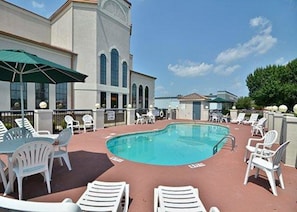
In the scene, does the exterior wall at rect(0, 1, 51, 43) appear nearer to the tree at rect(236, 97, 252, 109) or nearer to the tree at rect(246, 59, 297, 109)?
the tree at rect(236, 97, 252, 109)

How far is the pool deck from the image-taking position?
3.03 m

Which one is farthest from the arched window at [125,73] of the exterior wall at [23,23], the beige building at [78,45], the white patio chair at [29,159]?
the white patio chair at [29,159]

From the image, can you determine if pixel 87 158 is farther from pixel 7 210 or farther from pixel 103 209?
pixel 7 210

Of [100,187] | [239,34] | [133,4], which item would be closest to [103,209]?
[100,187]

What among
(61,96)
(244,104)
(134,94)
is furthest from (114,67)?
(244,104)

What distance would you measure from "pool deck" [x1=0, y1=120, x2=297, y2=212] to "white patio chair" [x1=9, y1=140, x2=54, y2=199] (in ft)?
1.42

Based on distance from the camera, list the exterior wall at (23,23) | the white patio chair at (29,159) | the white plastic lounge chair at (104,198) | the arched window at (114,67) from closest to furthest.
A: the white plastic lounge chair at (104,198) < the white patio chair at (29,159) < the exterior wall at (23,23) < the arched window at (114,67)

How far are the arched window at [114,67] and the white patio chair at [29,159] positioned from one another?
15284 millimetres

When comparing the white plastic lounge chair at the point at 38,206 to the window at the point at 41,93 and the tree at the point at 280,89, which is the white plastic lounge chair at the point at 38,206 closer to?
the window at the point at 41,93

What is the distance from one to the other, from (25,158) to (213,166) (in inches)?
167

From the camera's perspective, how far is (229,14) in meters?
16.5

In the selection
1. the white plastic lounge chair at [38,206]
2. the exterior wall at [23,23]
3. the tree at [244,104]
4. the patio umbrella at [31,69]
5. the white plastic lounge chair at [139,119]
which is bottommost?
the white plastic lounge chair at [139,119]

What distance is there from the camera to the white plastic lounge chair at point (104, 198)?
7.44ft

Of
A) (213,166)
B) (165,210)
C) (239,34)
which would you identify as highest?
(239,34)
